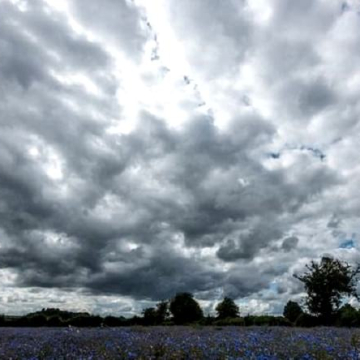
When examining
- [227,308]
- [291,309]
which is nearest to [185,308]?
[227,308]

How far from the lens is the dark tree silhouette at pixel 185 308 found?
2004 inches

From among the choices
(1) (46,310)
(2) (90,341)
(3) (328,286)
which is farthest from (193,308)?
(2) (90,341)

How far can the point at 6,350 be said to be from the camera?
370 inches

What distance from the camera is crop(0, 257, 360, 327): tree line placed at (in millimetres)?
30312

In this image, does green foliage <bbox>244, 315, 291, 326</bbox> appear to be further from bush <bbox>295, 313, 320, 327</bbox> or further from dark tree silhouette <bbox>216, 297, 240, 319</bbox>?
dark tree silhouette <bbox>216, 297, 240, 319</bbox>

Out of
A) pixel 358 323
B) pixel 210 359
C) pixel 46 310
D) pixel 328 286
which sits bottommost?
pixel 210 359

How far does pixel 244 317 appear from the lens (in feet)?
104

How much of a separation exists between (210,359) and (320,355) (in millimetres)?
2032

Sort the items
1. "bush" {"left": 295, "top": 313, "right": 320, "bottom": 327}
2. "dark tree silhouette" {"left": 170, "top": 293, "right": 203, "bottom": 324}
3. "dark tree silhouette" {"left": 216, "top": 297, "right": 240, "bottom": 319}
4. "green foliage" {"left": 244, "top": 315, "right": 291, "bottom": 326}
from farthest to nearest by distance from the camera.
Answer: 1. "dark tree silhouette" {"left": 216, "top": 297, "right": 240, "bottom": 319}
2. "dark tree silhouette" {"left": 170, "top": 293, "right": 203, "bottom": 324}
3. "bush" {"left": 295, "top": 313, "right": 320, "bottom": 327}
4. "green foliage" {"left": 244, "top": 315, "right": 291, "bottom": 326}

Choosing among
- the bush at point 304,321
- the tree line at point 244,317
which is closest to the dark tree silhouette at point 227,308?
the tree line at point 244,317

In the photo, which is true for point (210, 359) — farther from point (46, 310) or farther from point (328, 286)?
point (328, 286)

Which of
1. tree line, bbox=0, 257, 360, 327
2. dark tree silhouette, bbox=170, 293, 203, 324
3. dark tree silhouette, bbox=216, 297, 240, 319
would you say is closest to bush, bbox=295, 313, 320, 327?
tree line, bbox=0, 257, 360, 327

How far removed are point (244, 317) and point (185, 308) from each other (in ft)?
71.0

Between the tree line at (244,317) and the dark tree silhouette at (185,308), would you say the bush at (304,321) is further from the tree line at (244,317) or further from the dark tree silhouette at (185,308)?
the dark tree silhouette at (185,308)
